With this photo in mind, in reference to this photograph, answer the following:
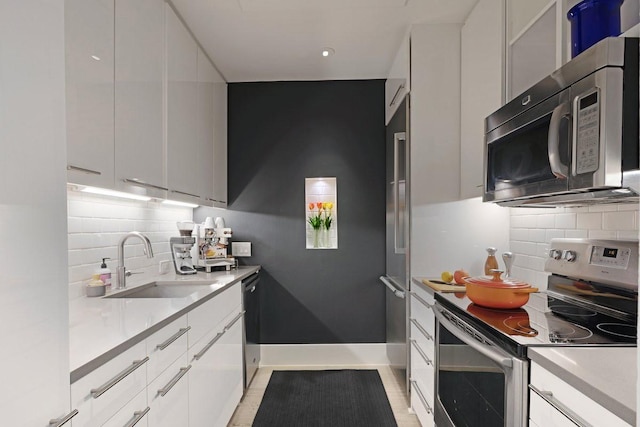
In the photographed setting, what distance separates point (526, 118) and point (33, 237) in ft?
5.22

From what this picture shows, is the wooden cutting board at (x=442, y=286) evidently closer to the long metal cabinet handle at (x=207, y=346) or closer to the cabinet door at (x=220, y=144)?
the long metal cabinet handle at (x=207, y=346)

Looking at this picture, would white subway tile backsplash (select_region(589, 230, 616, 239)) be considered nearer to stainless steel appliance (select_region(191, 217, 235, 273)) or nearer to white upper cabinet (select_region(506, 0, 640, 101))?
white upper cabinet (select_region(506, 0, 640, 101))

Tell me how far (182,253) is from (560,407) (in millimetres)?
2288

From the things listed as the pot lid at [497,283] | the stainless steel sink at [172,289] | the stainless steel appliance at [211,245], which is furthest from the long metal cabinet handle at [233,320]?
the pot lid at [497,283]

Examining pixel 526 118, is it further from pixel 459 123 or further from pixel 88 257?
pixel 88 257

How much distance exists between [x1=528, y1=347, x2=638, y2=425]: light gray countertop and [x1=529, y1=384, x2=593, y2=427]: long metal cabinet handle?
64 millimetres

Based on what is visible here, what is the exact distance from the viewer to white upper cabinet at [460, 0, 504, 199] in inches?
81.3

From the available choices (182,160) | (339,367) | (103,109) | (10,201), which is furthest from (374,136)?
(10,201)

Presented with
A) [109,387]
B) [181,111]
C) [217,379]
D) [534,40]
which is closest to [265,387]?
[217,379]

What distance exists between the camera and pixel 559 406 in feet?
3.21

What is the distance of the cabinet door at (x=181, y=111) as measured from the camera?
2236mm

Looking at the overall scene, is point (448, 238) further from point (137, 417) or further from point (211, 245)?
point (137, 417)

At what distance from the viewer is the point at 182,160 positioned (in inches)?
95.6

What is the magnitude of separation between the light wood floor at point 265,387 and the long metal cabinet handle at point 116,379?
150cm
